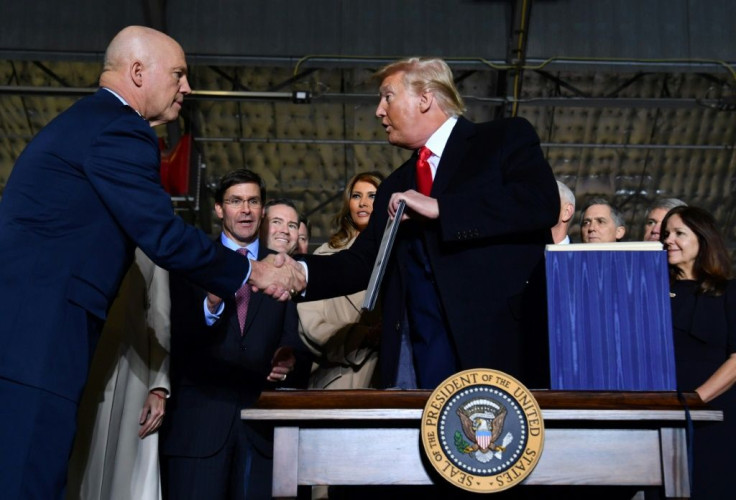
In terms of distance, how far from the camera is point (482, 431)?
187cm

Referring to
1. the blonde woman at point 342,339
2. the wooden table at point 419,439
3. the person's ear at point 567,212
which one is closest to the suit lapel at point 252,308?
the blonde woman at point 342,339

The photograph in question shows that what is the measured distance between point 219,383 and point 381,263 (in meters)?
1.42

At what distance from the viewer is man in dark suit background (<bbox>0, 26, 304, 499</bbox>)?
2.19 metres

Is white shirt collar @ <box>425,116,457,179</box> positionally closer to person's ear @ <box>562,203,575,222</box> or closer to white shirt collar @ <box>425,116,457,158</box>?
white shirt collar @ <box>425,116,457,158</box>

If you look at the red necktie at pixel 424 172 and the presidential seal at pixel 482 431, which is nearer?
the presidential seal at pixel 482 431

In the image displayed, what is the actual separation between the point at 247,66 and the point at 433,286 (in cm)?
692

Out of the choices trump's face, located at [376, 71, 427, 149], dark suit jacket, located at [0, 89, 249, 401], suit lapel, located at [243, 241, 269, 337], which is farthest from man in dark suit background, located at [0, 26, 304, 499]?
suit lapel, located at [243, 241, 269, 337]

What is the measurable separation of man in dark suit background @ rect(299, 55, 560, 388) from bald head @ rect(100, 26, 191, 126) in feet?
1.93

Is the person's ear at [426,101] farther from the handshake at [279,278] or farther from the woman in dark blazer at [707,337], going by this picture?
the woman in dark blazer at [707,337]

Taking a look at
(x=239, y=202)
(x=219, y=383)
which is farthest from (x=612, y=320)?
(x=239, y=202)

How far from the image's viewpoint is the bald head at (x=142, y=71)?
2.65 m

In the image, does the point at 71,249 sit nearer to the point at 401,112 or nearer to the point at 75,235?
the point at 75,235

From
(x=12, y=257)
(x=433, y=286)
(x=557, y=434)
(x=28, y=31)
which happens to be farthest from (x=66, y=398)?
(x=28, y=31)

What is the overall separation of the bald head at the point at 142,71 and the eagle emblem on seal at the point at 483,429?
1276mm
